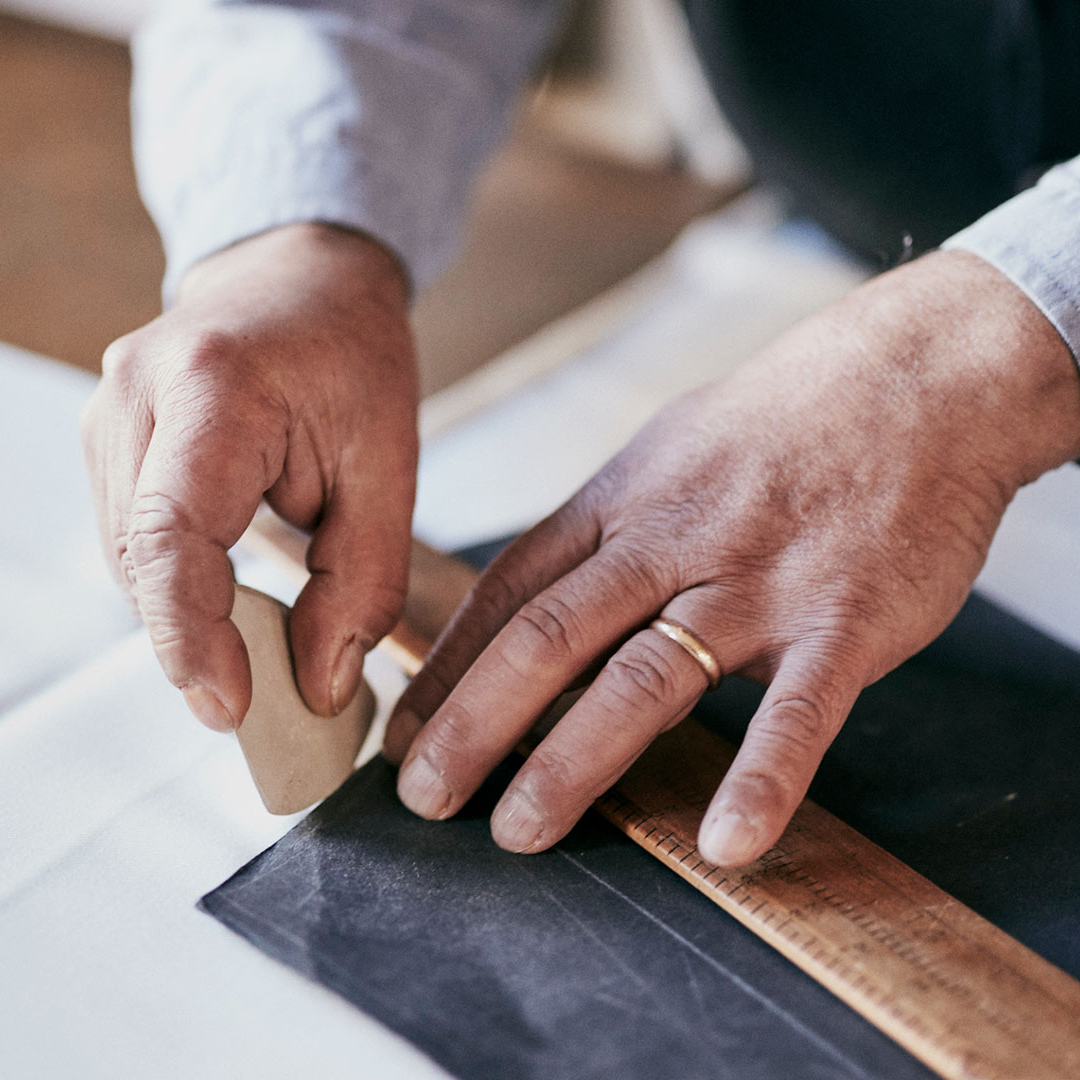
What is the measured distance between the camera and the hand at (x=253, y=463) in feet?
1.77

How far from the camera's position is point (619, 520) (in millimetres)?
638

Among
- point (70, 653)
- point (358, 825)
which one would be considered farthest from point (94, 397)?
point (358, 825)

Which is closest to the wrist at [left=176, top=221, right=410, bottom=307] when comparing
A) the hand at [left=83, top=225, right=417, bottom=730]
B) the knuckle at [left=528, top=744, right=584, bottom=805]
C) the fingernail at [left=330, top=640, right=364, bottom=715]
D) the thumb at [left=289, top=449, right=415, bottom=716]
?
the hand at [left=83, top=225, right=417, bottom=730]

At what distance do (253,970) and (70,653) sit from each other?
32cm

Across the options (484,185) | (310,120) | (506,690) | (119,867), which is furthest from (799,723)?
(484,185)

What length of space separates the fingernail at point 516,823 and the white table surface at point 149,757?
0.37 feet

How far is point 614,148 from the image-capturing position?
6.60 ft

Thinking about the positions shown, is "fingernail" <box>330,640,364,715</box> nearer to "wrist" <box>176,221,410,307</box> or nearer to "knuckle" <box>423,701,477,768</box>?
"knuckle" <box>423,701,477,768</box>

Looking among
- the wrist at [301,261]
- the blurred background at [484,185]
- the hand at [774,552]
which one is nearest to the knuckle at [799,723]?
the hand at [774,552]

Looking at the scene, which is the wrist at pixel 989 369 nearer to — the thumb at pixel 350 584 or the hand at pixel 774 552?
the hand at pixel 774 552

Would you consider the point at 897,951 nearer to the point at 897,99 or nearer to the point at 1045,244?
the point at 1045,244

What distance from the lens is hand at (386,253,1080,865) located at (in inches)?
22.0

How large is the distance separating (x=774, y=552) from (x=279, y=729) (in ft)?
1.00

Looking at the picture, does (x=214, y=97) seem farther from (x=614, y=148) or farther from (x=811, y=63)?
(x=614, y=148)
